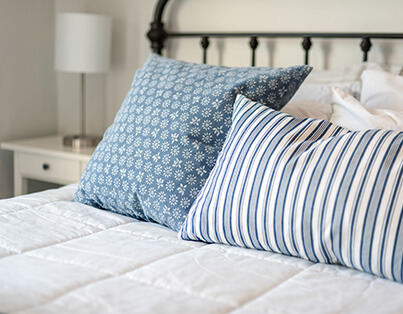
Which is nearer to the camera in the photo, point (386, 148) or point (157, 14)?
point (386, 148)

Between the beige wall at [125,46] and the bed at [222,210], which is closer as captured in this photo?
the bed at [222,210]

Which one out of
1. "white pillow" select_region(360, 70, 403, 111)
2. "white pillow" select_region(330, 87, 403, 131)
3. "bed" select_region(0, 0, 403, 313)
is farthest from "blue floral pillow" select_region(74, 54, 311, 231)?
"white pillow" select_region(360, 70, 403, 111)

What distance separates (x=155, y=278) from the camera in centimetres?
102

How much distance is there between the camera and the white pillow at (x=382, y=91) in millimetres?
1600

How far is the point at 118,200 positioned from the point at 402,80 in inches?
33.6

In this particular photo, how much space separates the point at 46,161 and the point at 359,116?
4.79ft

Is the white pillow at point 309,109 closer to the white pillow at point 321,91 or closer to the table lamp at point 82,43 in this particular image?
the white pillow at point 321,91

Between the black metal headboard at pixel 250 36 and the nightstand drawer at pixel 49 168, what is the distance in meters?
0.60

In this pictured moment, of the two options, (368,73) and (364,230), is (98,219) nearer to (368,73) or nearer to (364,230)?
(364,230)

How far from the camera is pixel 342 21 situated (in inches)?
82.3

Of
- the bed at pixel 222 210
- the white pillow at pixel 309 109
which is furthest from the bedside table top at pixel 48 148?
the white pillow at pixel 309 109

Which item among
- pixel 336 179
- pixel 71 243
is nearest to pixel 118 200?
pixel 71 243

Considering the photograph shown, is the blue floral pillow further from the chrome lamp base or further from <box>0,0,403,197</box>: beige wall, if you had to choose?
the chrome lamp base

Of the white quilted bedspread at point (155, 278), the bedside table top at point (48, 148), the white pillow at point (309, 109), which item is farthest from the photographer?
the bedside table top at point (48, 148)
